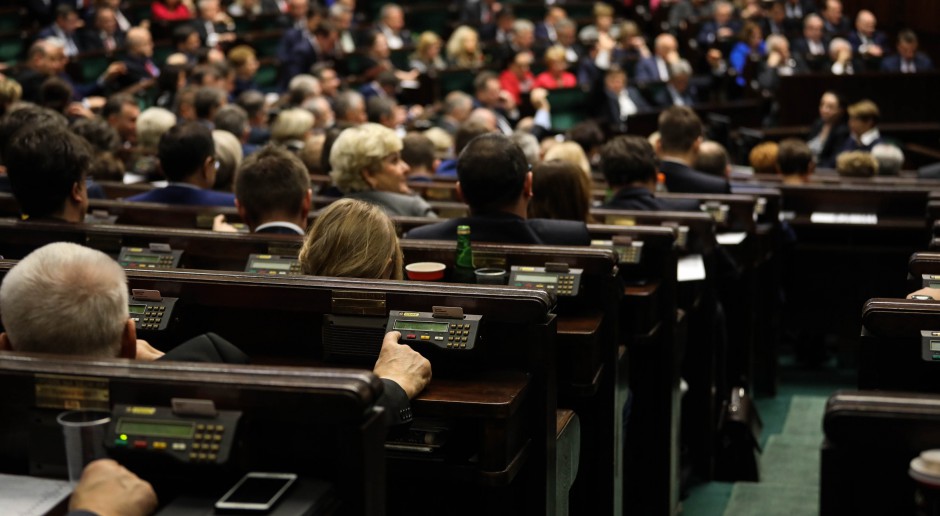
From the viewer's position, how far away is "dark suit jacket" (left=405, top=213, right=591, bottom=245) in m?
3.98

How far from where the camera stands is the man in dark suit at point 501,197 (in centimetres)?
399

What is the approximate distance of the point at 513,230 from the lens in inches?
157

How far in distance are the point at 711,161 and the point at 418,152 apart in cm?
151

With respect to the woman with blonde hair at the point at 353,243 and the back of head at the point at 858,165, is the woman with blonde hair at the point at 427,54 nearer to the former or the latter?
the back of head at the point at 858,165

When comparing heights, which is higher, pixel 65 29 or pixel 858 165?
pixel 65 29

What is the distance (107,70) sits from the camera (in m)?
10.4

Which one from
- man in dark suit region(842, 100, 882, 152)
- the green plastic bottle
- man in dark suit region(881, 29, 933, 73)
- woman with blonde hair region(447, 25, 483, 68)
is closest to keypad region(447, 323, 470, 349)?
the green plastic bottle

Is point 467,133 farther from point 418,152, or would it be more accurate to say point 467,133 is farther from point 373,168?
point 373,168

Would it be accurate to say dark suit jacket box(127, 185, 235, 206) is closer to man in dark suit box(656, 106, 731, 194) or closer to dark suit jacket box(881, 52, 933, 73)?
man in dark suit box(656, 106, 731, 194)

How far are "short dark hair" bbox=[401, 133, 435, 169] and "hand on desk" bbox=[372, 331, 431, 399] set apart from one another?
354cm

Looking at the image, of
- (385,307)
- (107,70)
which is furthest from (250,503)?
(107,70)

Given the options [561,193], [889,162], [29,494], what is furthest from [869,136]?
[29,494]

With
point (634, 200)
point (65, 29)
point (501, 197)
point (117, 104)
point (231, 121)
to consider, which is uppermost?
point (65, 29)

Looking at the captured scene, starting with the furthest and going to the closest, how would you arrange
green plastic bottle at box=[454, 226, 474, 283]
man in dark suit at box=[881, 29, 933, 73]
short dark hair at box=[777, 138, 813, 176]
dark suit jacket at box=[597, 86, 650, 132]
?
man in dark suit at box=[881, 29, 933, 73]
dark suit jacket at box=[597, 86, 650, 132]
short dark hair at box=[777, 138, 813, 176]
green plastic bottle at box=[454, 226, 474, 283]
